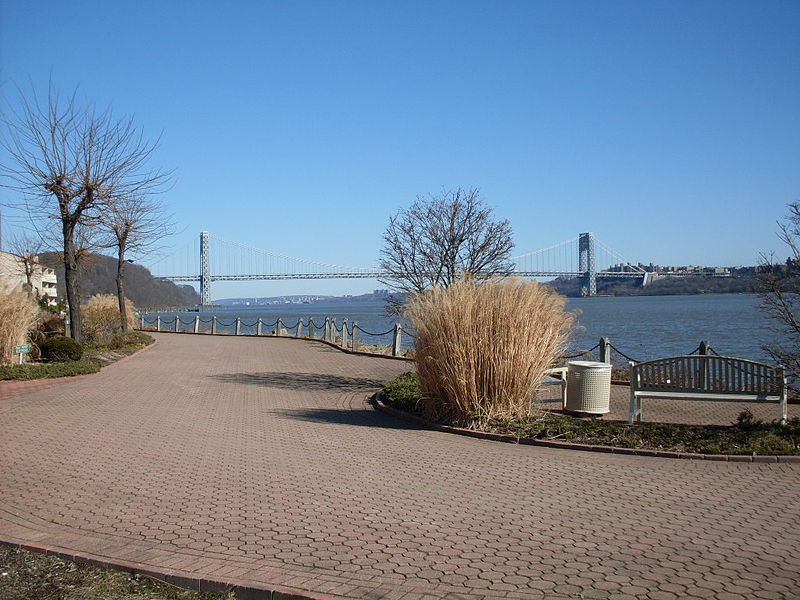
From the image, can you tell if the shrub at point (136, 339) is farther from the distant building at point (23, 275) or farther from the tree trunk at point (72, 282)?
the tree trunk at point (72, 282)

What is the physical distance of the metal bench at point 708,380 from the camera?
862cm

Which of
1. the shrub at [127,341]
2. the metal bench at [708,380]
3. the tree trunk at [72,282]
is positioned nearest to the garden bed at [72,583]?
the metal bench at [708,380]

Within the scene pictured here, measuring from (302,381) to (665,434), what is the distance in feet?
27.9

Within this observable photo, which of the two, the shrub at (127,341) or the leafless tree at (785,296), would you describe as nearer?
the leafless tree at (785,296)

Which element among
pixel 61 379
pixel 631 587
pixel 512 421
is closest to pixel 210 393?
pixel 61 379

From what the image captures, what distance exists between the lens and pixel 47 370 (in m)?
14.6

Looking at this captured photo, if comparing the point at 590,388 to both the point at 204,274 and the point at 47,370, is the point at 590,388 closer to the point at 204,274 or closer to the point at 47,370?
the point at 47,370

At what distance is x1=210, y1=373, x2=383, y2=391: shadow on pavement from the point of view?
559 inches

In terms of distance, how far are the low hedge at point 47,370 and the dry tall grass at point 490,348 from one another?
28.6ft

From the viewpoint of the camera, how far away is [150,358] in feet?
67.6

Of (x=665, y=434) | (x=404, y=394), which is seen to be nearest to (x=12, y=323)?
(x=404, y=394)

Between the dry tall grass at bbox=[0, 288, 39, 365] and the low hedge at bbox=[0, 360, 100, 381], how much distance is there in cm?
117

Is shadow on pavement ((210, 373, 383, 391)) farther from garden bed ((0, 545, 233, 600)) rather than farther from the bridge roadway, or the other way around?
garden bed ((0, 545, 233, 600))

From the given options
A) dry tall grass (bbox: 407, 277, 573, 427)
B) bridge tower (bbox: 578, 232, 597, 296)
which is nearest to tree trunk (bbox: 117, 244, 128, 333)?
dry tall grass (bbox: 407, 277, 573, 427)
